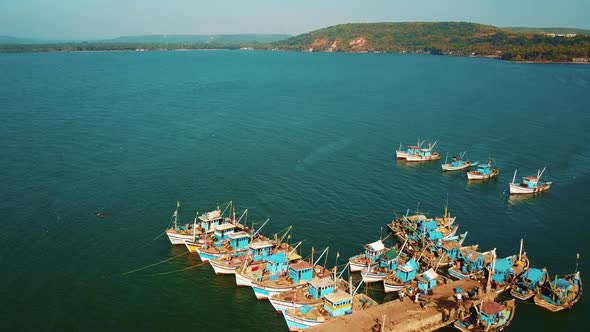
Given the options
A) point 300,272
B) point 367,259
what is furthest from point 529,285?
point 300,272

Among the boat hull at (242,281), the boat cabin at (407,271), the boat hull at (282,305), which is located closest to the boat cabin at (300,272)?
the boat hull at (282,305)

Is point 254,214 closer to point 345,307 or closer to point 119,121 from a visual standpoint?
point 345,307

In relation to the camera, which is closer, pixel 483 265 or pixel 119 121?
pixel 483 265

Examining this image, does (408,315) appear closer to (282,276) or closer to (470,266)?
(470,266)

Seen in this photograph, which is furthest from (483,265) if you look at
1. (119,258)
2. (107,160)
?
(107,160)

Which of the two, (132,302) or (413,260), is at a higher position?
(413,260)

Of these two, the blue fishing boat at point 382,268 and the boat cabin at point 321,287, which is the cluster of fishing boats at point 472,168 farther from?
the boat cabin at point 321,287
